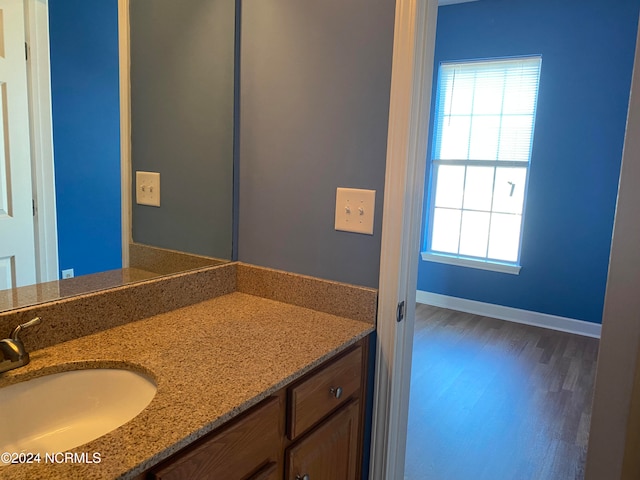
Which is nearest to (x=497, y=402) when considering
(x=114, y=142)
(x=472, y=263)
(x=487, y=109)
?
(x=472, y=263)

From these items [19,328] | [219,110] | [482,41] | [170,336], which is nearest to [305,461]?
[170,336]

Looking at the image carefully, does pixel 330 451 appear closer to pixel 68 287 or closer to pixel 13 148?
pixel 68 287

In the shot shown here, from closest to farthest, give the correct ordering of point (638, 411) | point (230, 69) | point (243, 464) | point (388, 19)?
point (243, 464), point (388, 19), point (638, 411), point (230, 69)

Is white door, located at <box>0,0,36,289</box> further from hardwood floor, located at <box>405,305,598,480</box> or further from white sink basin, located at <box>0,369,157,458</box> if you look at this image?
hardwood floor, located at <box>405,305,598,480</box>

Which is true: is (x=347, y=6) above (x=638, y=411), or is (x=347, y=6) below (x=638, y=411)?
above

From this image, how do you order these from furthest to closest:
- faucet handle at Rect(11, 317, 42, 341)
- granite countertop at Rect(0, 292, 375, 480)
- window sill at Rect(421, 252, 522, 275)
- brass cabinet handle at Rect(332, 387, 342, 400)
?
window sill at Rect(421, 252, 522, 275)
brass cabinet handle at Rect(332, 387, 342, 400)
faucet handle at Rect(11, 317, 42, 341)
granite countertop at Rect(0, 292, 375, 480)

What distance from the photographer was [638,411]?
1.39 m

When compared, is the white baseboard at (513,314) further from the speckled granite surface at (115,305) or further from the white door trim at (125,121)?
the white door trim at (125,121)

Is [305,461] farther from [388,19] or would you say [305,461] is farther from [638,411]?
[388,19]

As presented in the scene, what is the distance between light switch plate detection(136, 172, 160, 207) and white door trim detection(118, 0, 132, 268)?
4 cm

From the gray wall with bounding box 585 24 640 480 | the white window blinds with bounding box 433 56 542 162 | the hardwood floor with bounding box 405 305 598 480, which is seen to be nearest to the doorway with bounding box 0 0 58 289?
the gray wall with bounding box 585 24 640 480

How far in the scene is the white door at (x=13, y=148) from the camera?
104cm

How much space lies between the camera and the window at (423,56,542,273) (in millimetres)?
4023

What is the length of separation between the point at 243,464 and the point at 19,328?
549 mm
